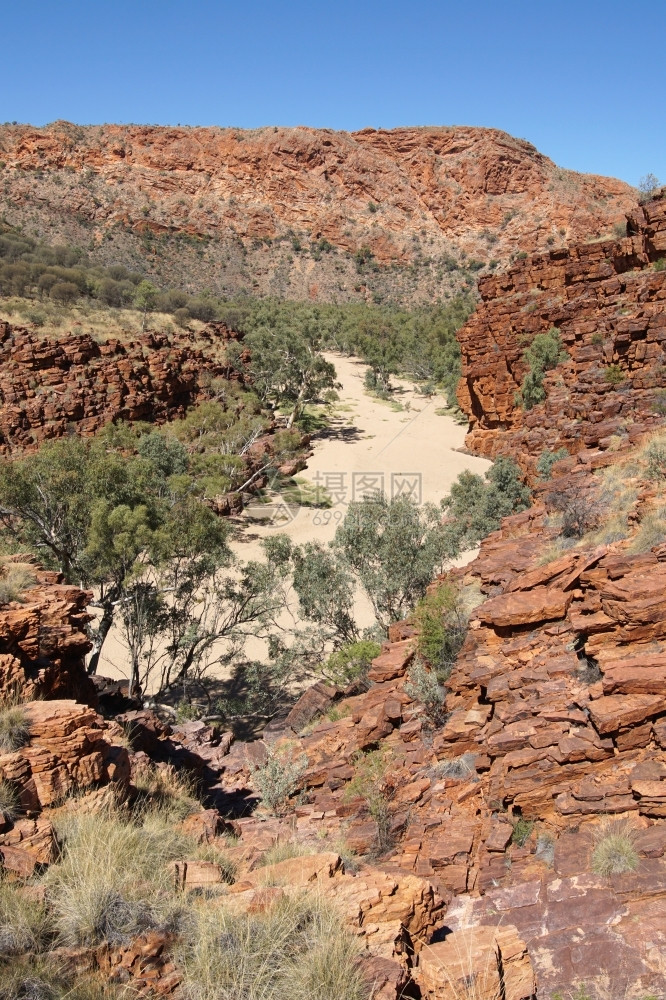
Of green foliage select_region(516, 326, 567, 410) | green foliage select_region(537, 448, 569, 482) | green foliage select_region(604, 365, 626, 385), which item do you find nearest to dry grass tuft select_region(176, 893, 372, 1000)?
green foliage select_region(537, 448, 569, 482)

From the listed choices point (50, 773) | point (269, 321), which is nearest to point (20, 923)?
point (50, 773)

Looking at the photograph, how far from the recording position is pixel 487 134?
3167 inches

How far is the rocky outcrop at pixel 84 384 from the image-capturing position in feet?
74.8

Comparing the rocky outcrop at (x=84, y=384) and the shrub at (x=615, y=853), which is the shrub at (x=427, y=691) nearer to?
the shrub at (x=615, y=853)

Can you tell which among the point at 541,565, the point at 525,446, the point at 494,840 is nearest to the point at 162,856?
the point at 494,840

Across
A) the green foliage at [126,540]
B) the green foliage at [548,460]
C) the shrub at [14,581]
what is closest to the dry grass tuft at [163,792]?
the shrub at [14,581]

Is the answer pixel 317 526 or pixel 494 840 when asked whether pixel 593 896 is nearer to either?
pixel 494 840

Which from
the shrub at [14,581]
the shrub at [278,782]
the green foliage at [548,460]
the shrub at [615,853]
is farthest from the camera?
the green foliage at [548,460]

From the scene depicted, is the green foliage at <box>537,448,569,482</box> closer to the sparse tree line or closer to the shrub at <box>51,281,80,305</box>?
the sparse tree line

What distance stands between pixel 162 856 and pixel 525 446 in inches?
612

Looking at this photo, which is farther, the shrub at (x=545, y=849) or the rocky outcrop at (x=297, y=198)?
the rocky outcrop at (x=297, y=198)

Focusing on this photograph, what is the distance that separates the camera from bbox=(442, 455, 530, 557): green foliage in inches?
577

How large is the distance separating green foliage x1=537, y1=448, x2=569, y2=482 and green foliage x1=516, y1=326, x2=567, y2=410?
7.24 meters

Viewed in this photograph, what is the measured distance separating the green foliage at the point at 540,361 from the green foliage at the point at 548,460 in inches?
285
